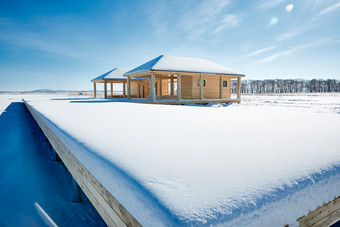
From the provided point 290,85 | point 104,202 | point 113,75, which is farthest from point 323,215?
point 290,85

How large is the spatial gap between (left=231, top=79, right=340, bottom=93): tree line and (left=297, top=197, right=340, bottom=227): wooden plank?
106130mm

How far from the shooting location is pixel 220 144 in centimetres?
249

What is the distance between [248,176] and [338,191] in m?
0.92

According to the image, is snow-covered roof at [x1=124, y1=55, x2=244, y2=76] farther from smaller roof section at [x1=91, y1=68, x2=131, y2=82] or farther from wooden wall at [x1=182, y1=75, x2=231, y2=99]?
smaller roof section at [x1=91, y1=68, x2=131, y2=82]

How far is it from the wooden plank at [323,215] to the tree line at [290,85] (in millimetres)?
106130

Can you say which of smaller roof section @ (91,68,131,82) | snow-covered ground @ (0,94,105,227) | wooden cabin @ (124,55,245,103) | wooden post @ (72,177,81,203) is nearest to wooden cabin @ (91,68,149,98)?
smaller roof section @ (91,68,131,82)

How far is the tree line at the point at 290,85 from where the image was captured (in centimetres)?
8547

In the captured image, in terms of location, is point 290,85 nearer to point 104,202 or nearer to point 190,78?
point 190,78

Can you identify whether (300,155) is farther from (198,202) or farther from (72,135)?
(72,135)

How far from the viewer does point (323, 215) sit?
5.64 ft

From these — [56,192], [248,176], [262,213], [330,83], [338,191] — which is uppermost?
[330,83]

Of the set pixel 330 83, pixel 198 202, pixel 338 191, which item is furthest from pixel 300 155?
pixel 330 83

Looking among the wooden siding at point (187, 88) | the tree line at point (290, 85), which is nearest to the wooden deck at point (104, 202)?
the wooden siding at point (187, 88)

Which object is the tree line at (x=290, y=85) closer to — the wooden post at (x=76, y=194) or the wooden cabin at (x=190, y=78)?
the wooden cabin at (x=190, y=78)
